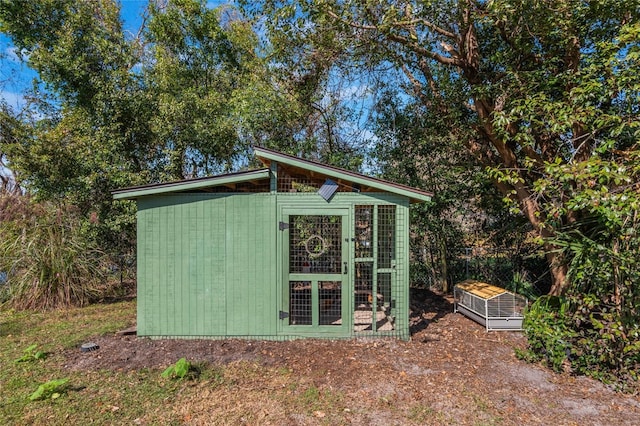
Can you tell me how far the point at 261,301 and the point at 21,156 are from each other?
6.61 metres

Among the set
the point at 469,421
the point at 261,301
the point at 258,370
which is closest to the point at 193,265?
the point at 261,301

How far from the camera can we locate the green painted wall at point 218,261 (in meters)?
4.67

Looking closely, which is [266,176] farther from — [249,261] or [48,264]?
[48,264]

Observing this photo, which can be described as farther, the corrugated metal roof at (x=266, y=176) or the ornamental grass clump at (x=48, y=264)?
the ornamental grass clump at (x=48, y=264)

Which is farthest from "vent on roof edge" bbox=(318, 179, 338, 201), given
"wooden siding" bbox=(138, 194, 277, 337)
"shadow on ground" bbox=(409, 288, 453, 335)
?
"shadow on ground" bbox=(409, 288, 453, 335)

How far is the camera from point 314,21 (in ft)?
18.9

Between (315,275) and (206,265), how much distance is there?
154 cm

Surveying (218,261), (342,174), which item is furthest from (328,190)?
(218,261)

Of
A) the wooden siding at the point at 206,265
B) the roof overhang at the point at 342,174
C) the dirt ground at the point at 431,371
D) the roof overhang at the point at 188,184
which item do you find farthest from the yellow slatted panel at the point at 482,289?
the roof overhang at the point at 188,184

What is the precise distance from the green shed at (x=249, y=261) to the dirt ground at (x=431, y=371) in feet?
0.84

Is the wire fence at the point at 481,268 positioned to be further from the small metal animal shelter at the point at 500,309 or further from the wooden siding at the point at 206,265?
the wooden siding at the point at 206,265

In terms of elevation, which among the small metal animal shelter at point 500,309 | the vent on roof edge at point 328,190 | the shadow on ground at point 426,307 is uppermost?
the vent on roof edge at point 328,190

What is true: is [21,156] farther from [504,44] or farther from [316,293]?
[504,44]

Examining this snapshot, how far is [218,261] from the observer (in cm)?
469
